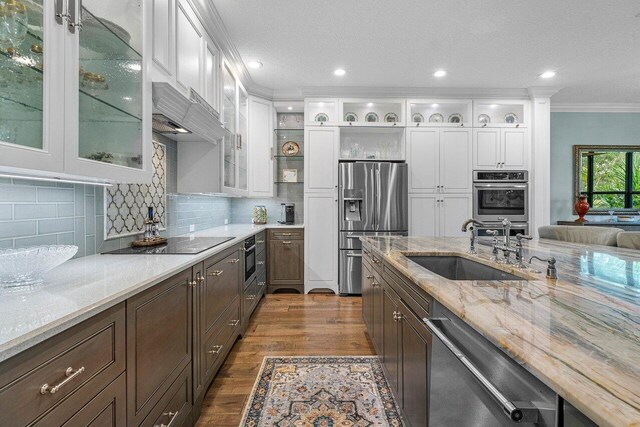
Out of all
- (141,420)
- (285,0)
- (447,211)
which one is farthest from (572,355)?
(447,211)

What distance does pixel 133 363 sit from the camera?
1.09 m

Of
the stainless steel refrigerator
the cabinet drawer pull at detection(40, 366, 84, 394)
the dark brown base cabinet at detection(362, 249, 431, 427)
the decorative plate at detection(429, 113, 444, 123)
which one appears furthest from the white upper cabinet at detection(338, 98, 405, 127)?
the cabinet drawer pull at detection(40, 366, 84, 394)

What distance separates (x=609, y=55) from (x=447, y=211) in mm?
2346

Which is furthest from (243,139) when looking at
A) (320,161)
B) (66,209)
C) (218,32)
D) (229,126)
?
(66,209)

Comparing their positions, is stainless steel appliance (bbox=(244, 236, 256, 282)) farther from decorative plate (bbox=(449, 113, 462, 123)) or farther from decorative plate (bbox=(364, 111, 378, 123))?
decorative plate (bbox=(449, 113, 462, 123))

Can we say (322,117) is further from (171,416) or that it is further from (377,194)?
(171,416)

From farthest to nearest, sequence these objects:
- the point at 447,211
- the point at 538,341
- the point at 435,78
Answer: the point at 447,211 < the point at 435,78 < the point at 538,341

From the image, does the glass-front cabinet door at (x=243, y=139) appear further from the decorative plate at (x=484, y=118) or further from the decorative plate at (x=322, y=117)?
the decorative plate at (x=484, y=118)

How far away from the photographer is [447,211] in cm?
428

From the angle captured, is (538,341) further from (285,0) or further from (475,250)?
(285,0)

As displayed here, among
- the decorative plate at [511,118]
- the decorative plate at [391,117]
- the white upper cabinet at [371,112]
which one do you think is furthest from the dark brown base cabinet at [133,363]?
the decorative plate at [511,118]

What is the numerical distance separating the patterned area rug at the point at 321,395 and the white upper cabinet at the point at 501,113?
12.0 ft

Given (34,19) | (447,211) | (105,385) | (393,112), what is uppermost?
(393,112)

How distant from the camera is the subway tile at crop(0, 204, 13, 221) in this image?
1216 millimetres
